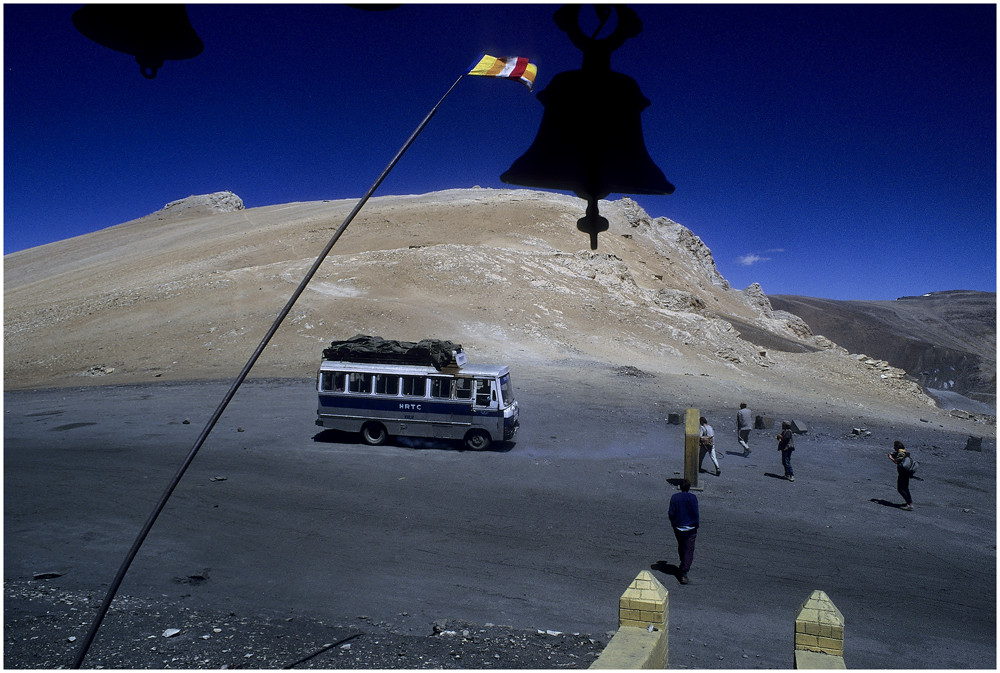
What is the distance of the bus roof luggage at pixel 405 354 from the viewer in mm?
17031

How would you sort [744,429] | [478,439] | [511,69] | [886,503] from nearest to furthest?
[511,69] → [886,503] → [478,439] → [744,429]

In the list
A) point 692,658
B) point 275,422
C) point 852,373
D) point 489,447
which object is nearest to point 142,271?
point 275,422

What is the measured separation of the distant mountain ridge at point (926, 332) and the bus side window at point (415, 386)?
80.5 metres

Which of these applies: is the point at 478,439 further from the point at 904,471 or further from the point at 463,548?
the point at 904,471

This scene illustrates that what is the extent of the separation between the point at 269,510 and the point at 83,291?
51.8 m

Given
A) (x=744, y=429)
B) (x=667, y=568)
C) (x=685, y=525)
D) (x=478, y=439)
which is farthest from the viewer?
(x=744, y=429)

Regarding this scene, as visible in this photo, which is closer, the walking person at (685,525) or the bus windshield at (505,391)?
the walking person at (685,525)

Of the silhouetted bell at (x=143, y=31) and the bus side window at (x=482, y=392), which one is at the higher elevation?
the silhouetted bell at (x=143, y=31)

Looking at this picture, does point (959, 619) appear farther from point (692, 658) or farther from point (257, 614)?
point (257, 614)

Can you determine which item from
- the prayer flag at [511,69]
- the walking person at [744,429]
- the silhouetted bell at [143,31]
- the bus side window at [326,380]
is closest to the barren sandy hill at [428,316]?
the walking person at [744,429]

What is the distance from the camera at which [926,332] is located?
11381 cm

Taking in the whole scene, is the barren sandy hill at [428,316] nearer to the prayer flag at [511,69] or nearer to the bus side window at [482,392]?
the bus side window at [482,392]

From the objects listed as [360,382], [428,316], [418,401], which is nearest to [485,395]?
[418,401]

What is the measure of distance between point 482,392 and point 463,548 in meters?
6.81
